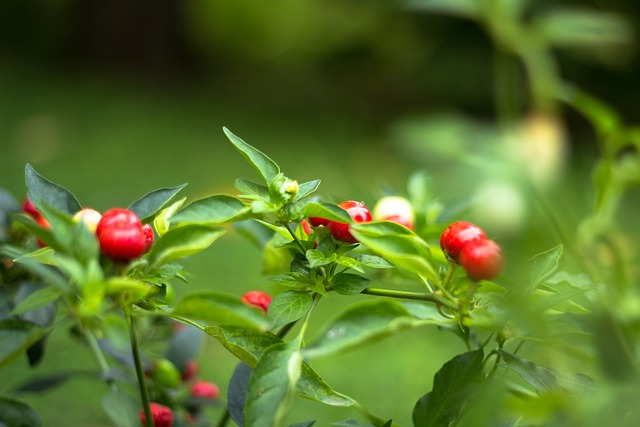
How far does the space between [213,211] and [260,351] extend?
0.11m

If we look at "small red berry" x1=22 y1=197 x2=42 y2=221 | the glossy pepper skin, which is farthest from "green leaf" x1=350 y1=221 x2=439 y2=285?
"small red berry" x1=22 y1=197 x2=42 y2=221

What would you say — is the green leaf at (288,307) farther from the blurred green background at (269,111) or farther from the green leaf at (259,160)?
the blurred green background at (269,111)

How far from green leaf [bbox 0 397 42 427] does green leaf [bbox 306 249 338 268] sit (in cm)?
28

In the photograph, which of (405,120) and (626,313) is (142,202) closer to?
(626,313)

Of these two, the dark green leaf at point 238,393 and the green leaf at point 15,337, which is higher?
the green leaf at point 15,337

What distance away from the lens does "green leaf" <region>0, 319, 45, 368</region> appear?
0.54 m

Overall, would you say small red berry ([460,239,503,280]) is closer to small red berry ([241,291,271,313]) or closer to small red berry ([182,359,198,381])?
small red berry ([241,291,271,313])

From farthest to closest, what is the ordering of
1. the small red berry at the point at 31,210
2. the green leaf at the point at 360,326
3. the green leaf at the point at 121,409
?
the small red berry at the point at 31,210, the green leaf at the point at 121,409, the green leaf at the point at 360,326

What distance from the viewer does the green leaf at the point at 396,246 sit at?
0.53m

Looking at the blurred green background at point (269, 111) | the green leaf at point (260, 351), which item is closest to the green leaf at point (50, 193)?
the green leaf at point (260, 351)

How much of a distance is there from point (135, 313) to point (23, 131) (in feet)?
7.95

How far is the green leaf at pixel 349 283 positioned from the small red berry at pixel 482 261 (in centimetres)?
9

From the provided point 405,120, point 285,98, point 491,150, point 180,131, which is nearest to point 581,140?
point 405,120

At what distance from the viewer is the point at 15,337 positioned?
57 cm
